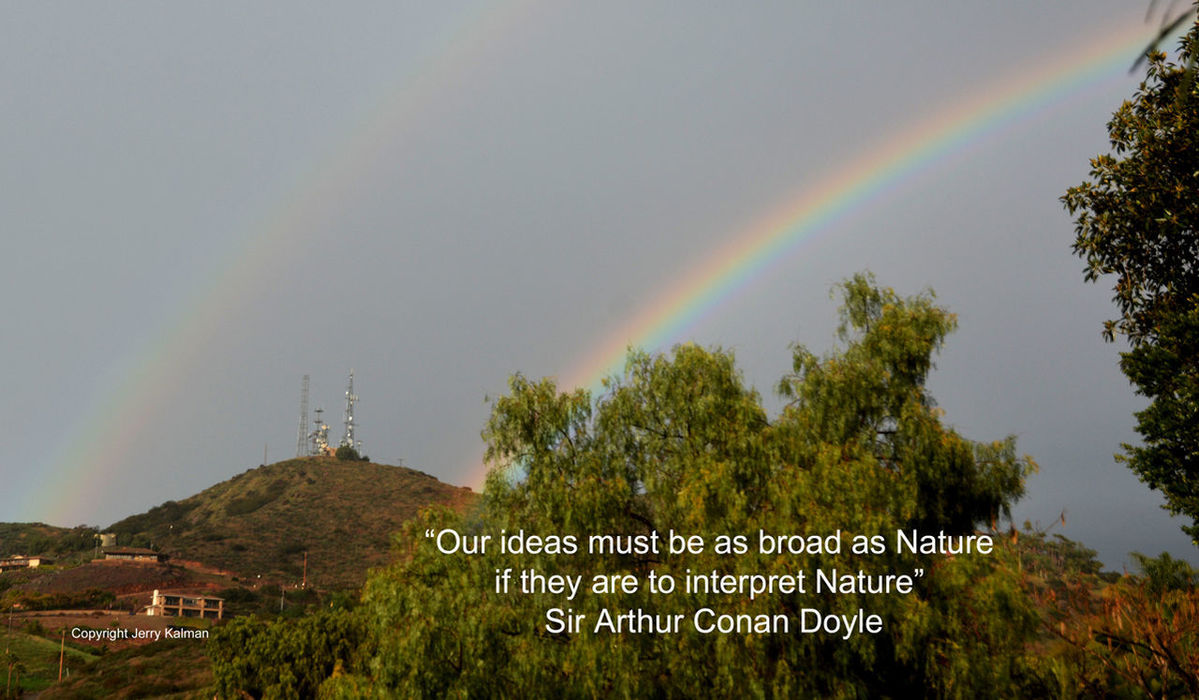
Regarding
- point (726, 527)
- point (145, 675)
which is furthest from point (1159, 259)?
point (145, 675)

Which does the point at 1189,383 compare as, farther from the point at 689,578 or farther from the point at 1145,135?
the point at 689,578

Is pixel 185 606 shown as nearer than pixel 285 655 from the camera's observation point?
No

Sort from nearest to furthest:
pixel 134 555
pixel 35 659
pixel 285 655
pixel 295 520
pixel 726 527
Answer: pixel 726 527, pixel 285 655, pixel 35 659, pixel 134 555, pixel 295 520

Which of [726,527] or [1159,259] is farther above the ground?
[1159,259]

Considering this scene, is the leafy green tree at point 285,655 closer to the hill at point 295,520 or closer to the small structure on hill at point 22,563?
the hill at point 295,520

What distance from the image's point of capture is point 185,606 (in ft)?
284

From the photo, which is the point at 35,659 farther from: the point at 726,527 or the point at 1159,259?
the point at 1159,259

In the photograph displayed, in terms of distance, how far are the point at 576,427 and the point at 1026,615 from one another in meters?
10.9

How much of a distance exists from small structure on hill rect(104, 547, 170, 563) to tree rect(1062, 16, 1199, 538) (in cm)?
11487

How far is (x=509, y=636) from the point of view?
52.7 ft

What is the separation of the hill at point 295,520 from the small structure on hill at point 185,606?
13.5 meters

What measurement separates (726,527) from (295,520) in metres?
135

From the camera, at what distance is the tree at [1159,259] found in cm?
2130

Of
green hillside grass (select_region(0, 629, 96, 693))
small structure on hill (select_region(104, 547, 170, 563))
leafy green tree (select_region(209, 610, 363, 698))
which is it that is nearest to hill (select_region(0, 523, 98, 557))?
small structure on hill (select_region(104, 547, 170, 563))
